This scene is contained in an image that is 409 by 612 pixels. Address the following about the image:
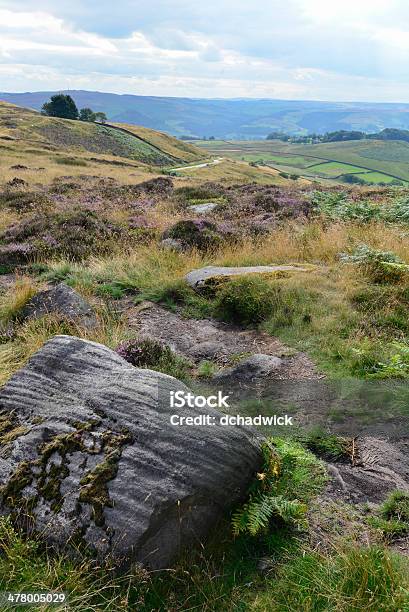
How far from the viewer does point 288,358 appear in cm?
645

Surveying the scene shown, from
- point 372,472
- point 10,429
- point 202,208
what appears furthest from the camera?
point 202,208

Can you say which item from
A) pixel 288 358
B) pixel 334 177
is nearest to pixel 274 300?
pixel 288 358

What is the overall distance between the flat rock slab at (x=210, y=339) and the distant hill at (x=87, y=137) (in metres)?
67.1

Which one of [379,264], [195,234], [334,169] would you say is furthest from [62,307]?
[334,169]

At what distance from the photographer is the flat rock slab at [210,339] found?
6289 millimetres

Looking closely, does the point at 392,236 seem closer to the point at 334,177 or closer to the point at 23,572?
the point at 23,572

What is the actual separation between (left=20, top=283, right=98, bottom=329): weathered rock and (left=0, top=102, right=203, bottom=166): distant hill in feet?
219

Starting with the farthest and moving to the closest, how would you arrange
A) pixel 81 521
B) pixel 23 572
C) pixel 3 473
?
pixel 3 473
pixel 81 521
pixel 23 572

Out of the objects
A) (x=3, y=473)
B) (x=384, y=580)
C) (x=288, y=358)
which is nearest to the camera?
(x=384, y=580)

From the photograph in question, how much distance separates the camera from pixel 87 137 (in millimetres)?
85188

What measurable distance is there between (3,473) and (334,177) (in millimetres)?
172708

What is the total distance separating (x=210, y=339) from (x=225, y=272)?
199cm

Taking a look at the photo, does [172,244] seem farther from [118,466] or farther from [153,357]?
[118,466]

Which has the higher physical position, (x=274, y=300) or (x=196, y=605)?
(x=274, y=300)
